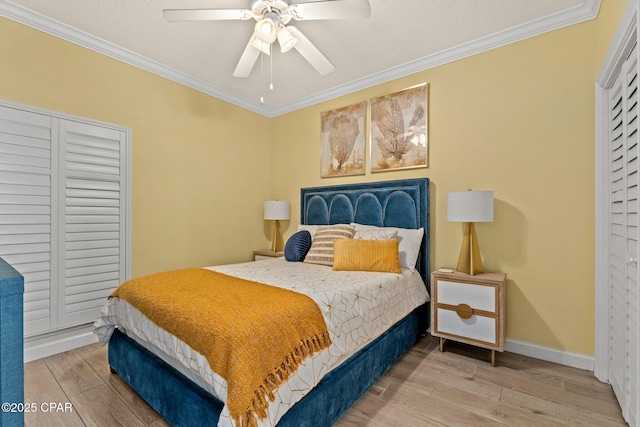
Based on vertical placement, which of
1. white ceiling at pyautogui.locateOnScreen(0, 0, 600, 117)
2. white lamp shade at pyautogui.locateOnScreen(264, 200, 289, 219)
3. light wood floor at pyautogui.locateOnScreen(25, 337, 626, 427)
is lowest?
light wood floor at pyautogui.locateOnScreen(25, 337, 626, 427)

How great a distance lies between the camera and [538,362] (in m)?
2.36

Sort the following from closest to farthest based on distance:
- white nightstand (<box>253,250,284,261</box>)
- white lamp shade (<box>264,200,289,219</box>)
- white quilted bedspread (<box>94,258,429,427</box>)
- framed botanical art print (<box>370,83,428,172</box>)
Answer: white quilted bedspread (<box>94,258,429,427</box>), framed botanical art print (<box>370,83,428,172</box>), white nightstand (<box>253,250,284,261</box>), white lamp shade (<box>264,200,289,219</box>)

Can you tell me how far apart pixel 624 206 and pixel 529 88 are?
1.26 metres

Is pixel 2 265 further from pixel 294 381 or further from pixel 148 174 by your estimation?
pixel 148 174

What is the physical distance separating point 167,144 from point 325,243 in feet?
6.69

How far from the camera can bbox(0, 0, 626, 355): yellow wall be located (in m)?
2.30

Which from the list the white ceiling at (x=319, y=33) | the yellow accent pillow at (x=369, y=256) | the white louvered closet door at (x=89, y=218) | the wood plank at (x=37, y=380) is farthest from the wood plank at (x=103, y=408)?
the white ceiling at (x=319, y=33)

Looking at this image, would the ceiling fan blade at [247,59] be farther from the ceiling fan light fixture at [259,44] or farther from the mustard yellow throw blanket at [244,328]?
the mustard yellow throw blanket at [244,328]

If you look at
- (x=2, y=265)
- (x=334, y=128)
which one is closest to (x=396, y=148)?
(x=334, y=128)

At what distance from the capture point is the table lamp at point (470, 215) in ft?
7.82

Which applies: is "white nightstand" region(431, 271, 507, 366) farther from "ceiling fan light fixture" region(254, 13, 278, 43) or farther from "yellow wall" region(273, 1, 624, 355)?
"ceiling fan light fixture" region(254, 13, 278, 43)

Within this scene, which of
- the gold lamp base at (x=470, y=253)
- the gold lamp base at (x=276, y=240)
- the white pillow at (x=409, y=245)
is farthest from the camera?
the gold lamp base at (x=276, y=240)

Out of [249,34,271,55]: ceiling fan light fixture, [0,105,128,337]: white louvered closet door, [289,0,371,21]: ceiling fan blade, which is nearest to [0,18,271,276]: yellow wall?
[0,105,128,337]: white louvered closet door

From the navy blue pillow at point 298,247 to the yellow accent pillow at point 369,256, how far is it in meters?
0.53
